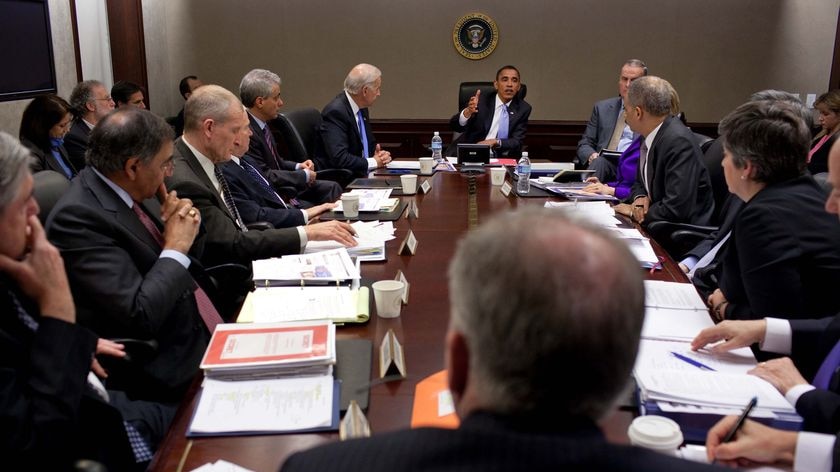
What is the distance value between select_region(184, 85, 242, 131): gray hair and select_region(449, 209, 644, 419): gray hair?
7.28ft

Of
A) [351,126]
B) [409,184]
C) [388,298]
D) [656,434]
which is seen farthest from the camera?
[351,126]

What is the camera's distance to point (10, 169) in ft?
4.48

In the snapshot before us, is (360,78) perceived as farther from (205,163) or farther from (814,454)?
(814,454)

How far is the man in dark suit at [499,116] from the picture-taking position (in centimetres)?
560

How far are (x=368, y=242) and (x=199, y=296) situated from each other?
2.16 ft

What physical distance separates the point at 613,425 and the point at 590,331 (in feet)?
2.46

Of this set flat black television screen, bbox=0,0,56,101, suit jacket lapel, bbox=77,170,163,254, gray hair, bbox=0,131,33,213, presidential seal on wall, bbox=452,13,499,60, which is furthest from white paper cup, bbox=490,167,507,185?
presidential seal on wall, bbox=452,13,499,60

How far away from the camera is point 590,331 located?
67cm

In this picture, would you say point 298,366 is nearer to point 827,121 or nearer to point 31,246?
point 31,246

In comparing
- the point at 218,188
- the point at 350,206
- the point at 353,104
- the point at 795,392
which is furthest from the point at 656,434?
the point at 353,104

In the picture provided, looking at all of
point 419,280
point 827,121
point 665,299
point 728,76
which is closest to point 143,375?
point 419,280

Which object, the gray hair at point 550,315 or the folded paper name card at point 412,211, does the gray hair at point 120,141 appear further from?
the gray hair at point 550,315

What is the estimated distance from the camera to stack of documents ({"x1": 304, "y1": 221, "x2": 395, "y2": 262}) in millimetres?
2420

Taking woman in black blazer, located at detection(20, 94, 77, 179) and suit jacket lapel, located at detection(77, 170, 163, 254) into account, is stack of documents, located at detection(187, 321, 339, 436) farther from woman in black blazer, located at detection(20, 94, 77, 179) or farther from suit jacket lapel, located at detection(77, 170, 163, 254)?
woman in black blazer, located at detection(20, 94, 77, 179)
